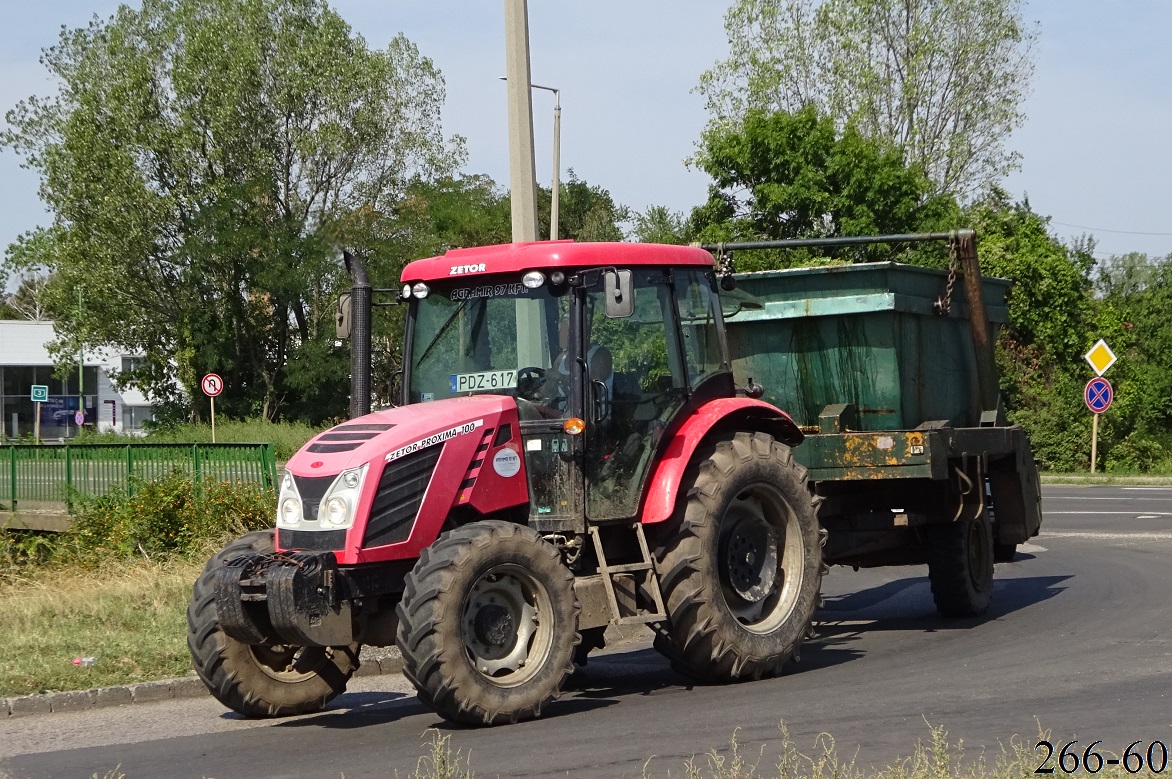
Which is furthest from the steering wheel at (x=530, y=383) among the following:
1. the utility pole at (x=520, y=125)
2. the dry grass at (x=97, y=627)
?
the utility pole at (x=520, y=125)

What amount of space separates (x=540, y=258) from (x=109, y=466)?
11971 mm

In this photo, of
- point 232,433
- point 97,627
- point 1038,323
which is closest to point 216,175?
point 232,433

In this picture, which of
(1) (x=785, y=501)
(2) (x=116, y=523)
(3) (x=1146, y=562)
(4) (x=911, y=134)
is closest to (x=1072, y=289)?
(4) (x=911, y=134)

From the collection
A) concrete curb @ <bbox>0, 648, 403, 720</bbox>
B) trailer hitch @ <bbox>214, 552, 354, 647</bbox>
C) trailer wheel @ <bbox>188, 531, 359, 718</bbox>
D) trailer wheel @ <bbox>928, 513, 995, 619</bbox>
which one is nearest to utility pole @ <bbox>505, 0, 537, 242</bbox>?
trailer wheel @ <bbox>928, 513, 995, 619</bbox>

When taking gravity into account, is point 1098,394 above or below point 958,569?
above

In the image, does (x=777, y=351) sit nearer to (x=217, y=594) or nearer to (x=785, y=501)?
(x=785, y=501)

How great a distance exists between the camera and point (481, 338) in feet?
29.0

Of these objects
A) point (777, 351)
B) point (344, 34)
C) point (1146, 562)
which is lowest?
point (1146, 562)

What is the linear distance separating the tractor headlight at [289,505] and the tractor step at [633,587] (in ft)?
5.86

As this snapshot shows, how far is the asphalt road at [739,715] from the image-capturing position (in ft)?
22.7

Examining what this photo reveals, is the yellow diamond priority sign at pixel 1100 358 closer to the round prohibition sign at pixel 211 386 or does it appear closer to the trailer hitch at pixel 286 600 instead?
the round prohibition sign at pixel 211 386

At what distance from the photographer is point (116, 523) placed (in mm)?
17109

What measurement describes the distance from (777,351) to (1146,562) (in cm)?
636

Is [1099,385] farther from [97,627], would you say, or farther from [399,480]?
[399,480]
